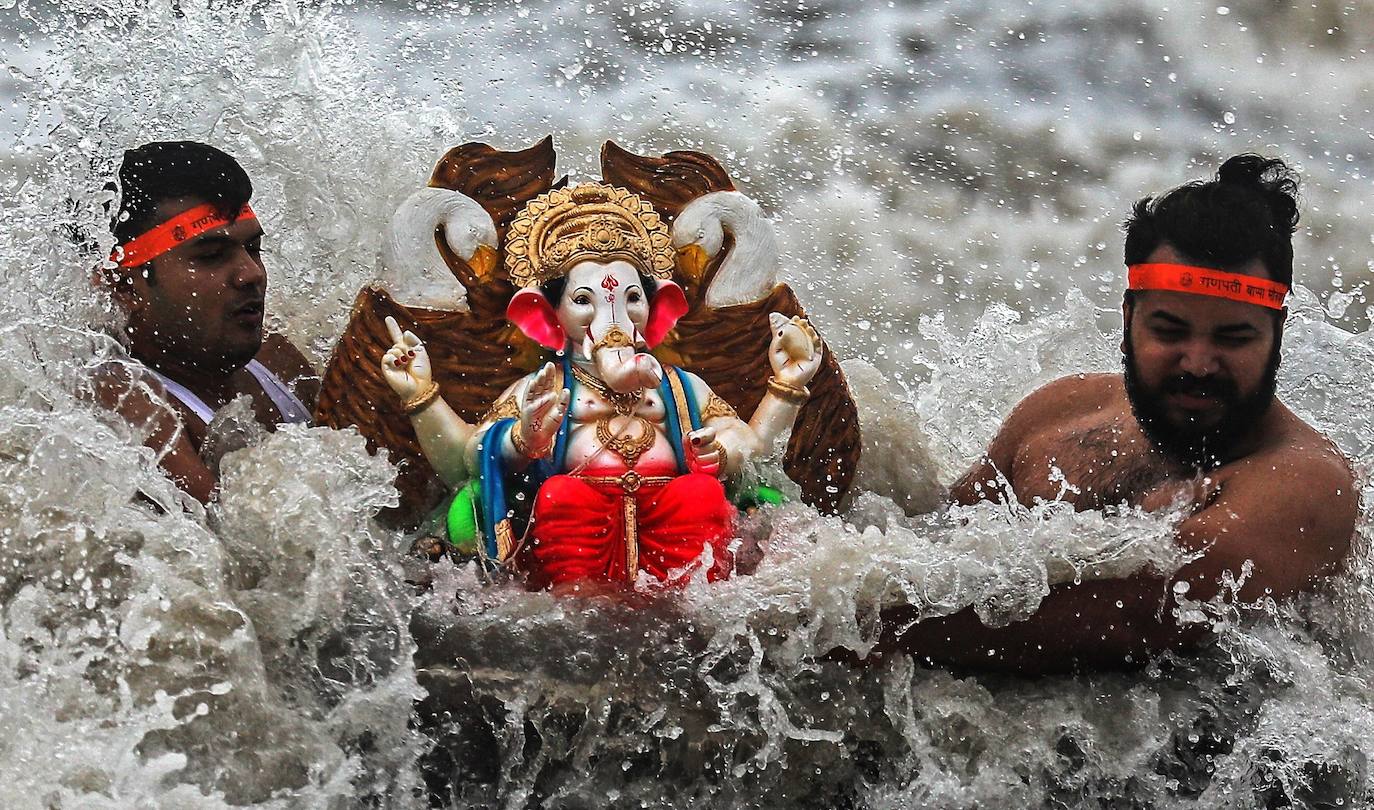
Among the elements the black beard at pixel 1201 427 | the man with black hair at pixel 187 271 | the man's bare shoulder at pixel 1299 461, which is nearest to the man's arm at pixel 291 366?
the man with black hair at pixel 187 271

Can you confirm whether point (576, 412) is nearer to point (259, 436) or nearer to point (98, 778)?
point (259, 436)

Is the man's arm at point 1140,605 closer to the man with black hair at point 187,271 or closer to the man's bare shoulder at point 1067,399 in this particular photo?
the man's bare shoulder at point 1067,399

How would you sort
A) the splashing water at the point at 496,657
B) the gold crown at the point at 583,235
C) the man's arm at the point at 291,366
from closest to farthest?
1. the splashing water at the point at 496,657
2. the gold crown at the point at 583,235
3. the man's arm at the point at 291,366

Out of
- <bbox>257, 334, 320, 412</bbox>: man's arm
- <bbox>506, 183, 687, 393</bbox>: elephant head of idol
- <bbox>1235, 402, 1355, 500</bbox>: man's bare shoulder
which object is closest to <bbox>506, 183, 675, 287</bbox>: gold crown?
<bbox>506, 183, 687, 393</bbox>: elephant head of idol

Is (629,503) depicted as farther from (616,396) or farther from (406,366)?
(406,366)

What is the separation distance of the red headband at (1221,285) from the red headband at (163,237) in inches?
80.5

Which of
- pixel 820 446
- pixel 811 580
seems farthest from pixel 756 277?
pixel 811 580

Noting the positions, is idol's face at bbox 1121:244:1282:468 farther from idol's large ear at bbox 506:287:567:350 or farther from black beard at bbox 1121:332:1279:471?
idol's large ear at bbox 506:287:567:350

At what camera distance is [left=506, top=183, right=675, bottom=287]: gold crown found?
3.85m

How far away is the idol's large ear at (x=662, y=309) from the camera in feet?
12.8

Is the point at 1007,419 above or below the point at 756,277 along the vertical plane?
below

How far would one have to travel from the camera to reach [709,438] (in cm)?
380

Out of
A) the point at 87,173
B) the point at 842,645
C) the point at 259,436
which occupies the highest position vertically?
the point at 87,173

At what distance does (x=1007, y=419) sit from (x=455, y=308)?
145 centimetres
